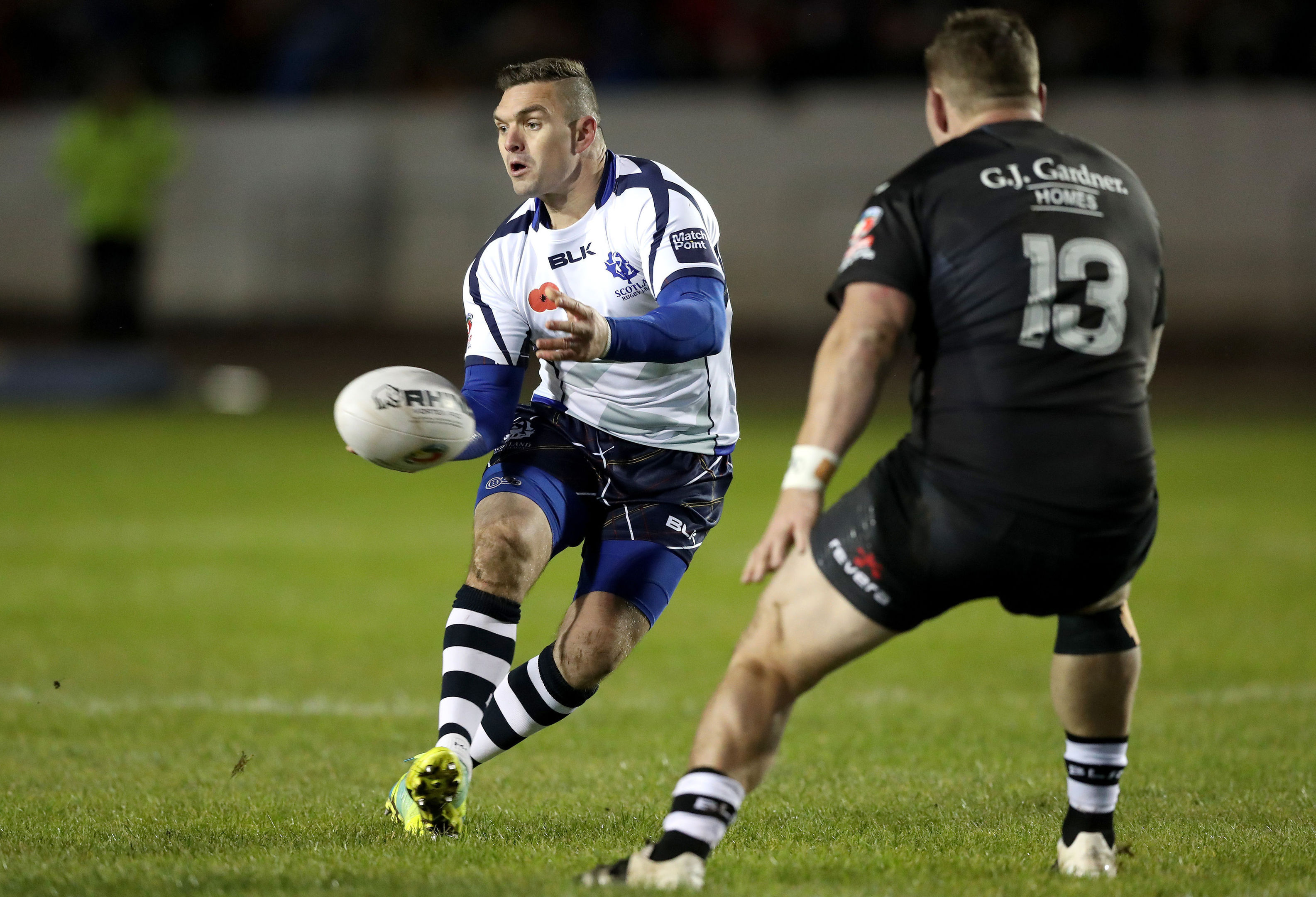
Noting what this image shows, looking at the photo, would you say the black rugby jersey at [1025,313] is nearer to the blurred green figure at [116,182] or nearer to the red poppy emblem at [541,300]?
the red poppy emblem at [541,300]

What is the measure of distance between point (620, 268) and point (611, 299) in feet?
0.35

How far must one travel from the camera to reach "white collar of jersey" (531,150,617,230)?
17.4 ft

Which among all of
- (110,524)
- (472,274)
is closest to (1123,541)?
(472,274)

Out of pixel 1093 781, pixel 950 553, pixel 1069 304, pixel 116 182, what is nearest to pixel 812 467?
pixel 950 553

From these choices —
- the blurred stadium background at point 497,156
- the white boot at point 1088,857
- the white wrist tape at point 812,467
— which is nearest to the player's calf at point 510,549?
the white wrist tape at point 812,467

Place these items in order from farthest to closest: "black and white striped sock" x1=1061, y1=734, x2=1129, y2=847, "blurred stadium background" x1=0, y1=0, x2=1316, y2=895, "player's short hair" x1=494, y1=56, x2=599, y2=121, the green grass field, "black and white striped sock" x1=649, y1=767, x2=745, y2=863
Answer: "player's short hair" x1=494, y1=56, x2=599, y2=121
"blurred stadium background" x1=0, y1=0, x2=1316, y2=895
the green grass field
"black and white striped sock" x1=1061, y1=734, x2=1129, y2=847
"black and white striped sock" x1=649, y1=767, x2=745, y2=863

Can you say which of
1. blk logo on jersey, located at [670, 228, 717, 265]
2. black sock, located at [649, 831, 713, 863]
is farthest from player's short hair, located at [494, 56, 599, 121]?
black sock, located at [649, 831, 713, 863]

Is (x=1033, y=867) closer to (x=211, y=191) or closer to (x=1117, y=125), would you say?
(x=1117, y=125)

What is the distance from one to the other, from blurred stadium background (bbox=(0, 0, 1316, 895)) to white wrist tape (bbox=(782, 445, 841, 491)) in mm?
998

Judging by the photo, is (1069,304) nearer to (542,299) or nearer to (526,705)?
(542,299)

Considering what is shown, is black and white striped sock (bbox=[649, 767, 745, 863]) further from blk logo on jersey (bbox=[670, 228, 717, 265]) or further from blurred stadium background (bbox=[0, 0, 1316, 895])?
blk logo on jersey (bbox=[670, 228, 717, 265])

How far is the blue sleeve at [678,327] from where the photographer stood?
15.2 ft

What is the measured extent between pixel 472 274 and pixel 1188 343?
19030mm

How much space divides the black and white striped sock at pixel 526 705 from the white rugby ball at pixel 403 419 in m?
0.74
